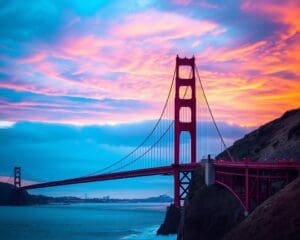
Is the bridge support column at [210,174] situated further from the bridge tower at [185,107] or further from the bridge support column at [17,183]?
→ the bridge support column at [17,183]

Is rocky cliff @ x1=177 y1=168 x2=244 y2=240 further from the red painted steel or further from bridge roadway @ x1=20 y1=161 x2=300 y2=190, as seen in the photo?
bridge roadway @ x1=20 y1=161 x2=300 y2=190

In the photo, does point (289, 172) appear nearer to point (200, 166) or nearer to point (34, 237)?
point (200, 166)

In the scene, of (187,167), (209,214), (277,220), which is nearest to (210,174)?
(209,214)

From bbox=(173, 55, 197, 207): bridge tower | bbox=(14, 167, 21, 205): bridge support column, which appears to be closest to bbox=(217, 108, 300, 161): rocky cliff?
bbox=(173, 55, 197, 207): bridge tower

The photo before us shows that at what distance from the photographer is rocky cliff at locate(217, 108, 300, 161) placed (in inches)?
2464

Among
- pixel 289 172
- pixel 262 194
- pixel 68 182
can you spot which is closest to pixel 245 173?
pixel 262 194

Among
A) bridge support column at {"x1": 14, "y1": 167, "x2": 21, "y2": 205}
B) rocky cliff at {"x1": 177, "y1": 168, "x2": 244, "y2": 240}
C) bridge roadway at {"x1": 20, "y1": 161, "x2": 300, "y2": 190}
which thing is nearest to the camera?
bridge roadway at {"x1": 20, "y1": 161, "x2": 300, "y2": 190}

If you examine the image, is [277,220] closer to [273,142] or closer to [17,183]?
[273,142]

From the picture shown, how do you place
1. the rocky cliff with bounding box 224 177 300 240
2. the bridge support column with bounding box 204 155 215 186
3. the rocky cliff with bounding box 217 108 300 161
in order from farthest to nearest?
1. the rocky cliff with bounding box 217 108 300 161
2. the bridge support column with bounding box 204 155 215 186
3. the rocky cliff with bounding box 224 177 300 240

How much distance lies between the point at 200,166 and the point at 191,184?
253cm

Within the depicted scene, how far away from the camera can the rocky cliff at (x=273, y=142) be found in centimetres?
6259

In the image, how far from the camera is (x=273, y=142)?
72.2 metres

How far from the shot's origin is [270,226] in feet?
116

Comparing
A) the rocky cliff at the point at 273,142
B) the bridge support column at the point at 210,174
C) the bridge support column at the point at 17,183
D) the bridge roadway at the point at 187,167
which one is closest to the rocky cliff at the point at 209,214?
the bridge support column at the point at 210,174
